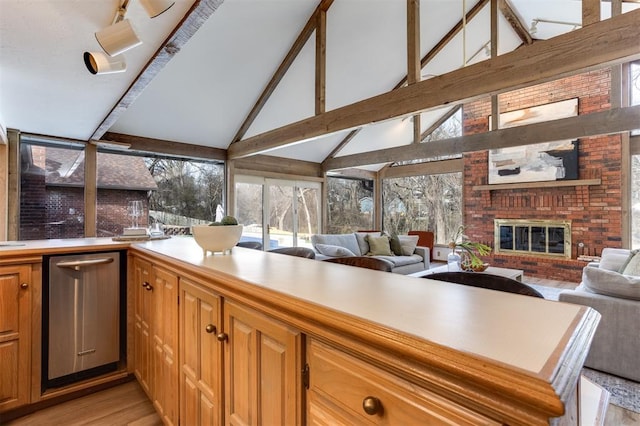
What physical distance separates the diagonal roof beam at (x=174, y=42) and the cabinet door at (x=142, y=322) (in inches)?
54.1

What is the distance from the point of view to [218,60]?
414 cm

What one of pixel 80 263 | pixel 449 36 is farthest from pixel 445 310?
pixel 449 36

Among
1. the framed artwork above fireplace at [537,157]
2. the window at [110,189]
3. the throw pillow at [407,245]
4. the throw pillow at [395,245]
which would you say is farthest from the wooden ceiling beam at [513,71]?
the framed artwork above fireplace at [537,157]

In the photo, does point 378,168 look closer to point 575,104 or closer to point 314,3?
point 575,104

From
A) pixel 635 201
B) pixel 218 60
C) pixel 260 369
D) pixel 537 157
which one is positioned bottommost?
pixel 260 369

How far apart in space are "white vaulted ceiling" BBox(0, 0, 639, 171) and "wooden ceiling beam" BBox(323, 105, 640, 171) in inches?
49.8

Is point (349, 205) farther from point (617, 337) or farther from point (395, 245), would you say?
point (617, 337)

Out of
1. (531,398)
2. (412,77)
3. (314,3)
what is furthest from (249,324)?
(314,3)

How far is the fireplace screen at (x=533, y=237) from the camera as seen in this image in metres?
5.62

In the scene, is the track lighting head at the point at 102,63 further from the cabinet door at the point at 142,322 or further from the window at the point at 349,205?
the window at the point at 349,205

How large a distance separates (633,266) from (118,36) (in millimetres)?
4430

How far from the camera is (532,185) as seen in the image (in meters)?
5.88

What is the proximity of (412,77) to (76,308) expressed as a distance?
3412 millimetres

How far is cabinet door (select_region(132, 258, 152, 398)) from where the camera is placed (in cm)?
186
